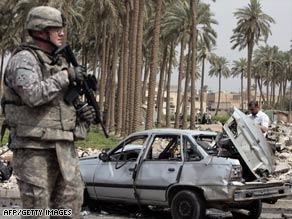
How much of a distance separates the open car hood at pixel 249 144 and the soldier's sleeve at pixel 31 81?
5589 mm

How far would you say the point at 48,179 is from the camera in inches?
149

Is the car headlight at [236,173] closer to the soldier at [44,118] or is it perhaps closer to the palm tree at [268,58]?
the soldier at [44,118]

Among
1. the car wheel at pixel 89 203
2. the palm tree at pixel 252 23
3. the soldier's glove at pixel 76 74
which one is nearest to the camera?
the soldier's glove at pixel 76 74

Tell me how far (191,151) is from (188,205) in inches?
37.9

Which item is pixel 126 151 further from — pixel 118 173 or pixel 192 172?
pixel 192 172

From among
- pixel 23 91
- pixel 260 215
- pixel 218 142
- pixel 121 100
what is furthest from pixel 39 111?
pixel 121 100

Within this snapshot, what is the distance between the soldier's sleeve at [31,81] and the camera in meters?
3.56

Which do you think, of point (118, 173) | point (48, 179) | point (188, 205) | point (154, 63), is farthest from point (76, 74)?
point (154, 63)

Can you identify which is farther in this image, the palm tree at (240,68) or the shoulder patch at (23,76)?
the palm tree at (240,68)

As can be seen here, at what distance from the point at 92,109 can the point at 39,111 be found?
1.26 feet

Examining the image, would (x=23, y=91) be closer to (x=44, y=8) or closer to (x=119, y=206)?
(x=44, y=8)

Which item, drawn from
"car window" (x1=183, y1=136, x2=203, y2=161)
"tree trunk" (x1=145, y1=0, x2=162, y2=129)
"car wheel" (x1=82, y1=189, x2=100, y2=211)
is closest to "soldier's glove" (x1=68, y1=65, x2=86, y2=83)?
"car window" (x1=183, y1=136, x2=203, y2=161)

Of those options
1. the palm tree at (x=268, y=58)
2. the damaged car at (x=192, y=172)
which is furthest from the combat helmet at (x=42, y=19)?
the palm tree at (x=268, y=58)

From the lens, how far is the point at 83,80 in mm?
3801
